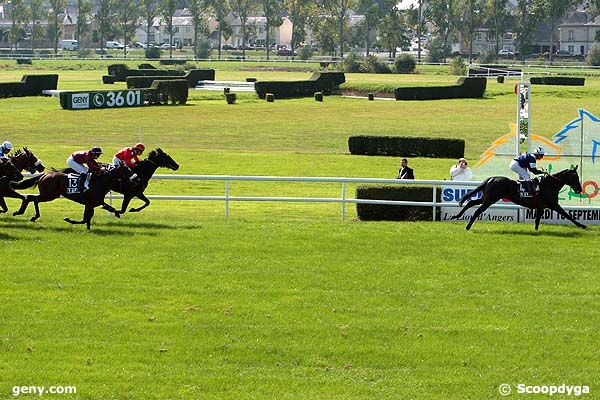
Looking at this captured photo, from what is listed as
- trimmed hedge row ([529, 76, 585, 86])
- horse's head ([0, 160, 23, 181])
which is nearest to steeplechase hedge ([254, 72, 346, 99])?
trimmed hedge row ([529, 76, 585, 86])

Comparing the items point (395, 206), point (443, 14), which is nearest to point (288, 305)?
point (395, 206)

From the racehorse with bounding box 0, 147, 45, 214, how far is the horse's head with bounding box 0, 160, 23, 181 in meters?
0.06

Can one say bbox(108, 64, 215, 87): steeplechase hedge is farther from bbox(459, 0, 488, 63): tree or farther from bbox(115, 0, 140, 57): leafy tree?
bbox(115, 0, 140, 57): leafy tree

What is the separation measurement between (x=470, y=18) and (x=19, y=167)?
97.5m

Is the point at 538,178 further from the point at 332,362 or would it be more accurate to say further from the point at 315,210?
the point at 332,362

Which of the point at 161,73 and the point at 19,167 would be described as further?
the point at 161,73

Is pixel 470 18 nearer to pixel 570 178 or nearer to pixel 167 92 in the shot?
pixel 167 92

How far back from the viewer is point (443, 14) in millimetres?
120500

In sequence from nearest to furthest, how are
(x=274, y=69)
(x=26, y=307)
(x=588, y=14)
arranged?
(x=26, y=307) < (x=274, y=69) < (x=588, y=14)

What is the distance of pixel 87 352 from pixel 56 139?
2878 centimetres

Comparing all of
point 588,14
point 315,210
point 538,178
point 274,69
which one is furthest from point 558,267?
point 588,14

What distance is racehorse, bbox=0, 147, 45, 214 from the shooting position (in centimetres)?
1859

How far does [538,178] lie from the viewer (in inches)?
715

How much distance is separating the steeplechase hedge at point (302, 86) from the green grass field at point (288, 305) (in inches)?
1529
